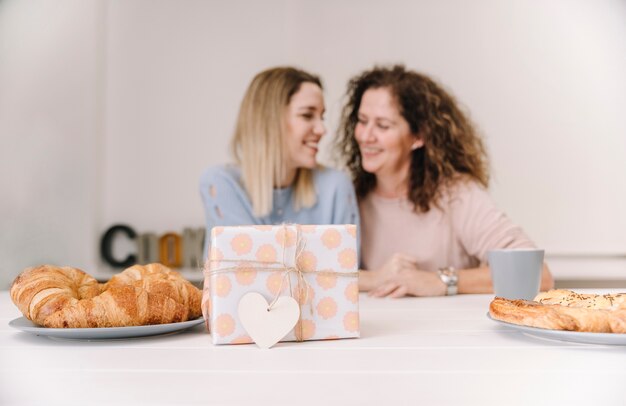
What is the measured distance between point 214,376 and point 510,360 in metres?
0.28

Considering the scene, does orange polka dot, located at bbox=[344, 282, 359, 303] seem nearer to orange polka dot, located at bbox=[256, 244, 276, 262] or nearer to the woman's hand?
orange polka dot, located at bbox=[256, 244, 276, 262]

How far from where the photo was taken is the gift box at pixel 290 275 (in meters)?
0.69

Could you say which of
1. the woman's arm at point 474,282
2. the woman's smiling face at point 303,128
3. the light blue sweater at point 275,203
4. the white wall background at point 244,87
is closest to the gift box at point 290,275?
the woman's arm at point 474,282

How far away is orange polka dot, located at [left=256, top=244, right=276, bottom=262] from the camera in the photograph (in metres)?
0.69

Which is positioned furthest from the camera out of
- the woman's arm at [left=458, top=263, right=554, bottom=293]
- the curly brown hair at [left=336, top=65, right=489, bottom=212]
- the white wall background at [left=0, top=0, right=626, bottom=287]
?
the white wall background at [left=0, top=0, right=626, bottom=287]

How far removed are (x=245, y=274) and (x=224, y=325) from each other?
0.06 meters

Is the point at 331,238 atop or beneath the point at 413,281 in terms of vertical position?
atop

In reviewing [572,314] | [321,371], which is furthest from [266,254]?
[572,314]

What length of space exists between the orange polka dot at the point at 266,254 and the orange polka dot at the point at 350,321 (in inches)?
4.2

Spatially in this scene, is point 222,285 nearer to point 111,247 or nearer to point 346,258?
point 346,258

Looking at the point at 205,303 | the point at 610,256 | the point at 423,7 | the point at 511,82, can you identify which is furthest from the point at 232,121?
the point at 205,303

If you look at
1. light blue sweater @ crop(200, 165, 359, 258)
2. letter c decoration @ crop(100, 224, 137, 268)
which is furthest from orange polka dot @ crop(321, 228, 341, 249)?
letter c decoration @ crop(100, 224, 137, 268)

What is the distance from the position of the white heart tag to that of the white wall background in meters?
2.69

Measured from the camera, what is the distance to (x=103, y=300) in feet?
2.33
